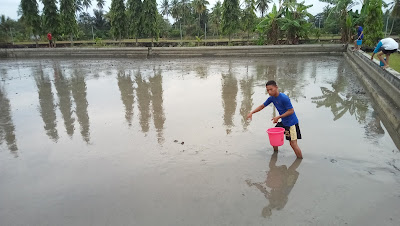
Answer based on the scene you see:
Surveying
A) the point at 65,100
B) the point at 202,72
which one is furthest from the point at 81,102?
the point at 202,72

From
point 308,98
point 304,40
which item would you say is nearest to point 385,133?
point 308,98

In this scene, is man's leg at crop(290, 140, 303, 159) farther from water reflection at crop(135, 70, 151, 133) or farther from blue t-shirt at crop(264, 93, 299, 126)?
water reflection at crop(135, 70, 151, 133)

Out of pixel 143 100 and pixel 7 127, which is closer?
pixel 7 127

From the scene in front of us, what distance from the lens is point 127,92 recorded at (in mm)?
8492

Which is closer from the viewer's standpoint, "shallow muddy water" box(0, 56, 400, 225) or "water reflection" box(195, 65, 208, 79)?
"shallow muddy water" box(0, 56, 400, 225)

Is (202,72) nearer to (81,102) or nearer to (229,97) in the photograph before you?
(229,97)

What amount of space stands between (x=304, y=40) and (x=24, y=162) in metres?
18.6

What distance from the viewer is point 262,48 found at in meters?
16.9

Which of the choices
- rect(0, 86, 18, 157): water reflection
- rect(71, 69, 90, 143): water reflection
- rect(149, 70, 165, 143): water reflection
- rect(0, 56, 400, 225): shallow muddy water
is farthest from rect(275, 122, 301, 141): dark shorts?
rect(0, 86, 18, 157): water reflection

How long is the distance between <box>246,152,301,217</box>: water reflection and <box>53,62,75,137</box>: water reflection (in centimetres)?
353

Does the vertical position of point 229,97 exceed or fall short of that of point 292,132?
it falls short

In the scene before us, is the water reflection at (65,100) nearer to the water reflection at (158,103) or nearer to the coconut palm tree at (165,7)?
the water reflection at (158,103)

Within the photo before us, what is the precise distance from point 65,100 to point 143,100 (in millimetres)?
2094

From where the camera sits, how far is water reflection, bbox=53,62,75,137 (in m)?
5.78
